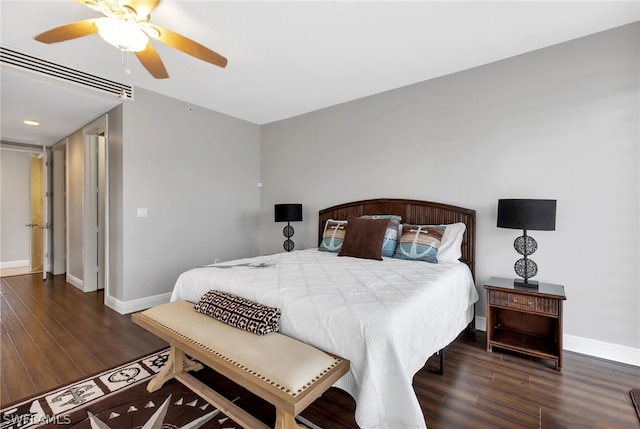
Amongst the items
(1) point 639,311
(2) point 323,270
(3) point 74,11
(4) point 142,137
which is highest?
(3) point 74,11

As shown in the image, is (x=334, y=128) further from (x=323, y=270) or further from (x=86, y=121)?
(x=86, y=121)

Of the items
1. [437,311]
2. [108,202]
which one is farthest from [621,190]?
[108,202]

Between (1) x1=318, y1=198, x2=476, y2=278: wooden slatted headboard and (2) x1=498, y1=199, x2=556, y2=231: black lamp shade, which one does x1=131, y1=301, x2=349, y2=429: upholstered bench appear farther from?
(1) x1=318, y1=198, x2=476, y2=278: wooden slatted headboard

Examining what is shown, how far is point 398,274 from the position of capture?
233 cm

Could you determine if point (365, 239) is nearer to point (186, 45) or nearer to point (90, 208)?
point (186, 45)

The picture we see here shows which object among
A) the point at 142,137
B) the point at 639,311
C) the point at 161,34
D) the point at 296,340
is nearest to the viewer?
the point at 296,340

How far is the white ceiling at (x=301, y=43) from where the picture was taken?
2.11 metres

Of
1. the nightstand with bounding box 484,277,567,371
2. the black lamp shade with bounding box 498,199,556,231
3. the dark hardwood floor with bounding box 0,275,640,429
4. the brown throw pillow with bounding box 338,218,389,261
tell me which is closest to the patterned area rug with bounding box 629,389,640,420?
the dark hardwood floor with bounding box 0,275,640,429

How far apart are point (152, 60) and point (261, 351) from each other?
7.14 ft

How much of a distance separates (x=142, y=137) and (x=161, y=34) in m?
2.01

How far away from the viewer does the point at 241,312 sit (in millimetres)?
1758

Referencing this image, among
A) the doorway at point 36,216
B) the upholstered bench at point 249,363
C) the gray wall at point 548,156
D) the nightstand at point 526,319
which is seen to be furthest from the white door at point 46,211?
the nightstand at point 526,319

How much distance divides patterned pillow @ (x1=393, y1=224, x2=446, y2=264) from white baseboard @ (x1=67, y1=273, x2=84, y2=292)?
469 centimetres

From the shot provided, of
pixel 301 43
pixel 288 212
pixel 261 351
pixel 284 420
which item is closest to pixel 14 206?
pixel 288 212
